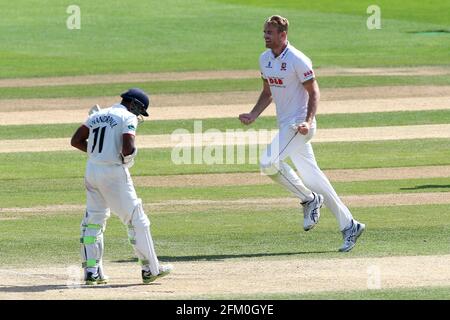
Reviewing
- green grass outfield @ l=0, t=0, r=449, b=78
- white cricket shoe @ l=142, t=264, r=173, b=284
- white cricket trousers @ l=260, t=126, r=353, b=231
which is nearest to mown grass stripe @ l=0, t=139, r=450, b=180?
white cricket trousers @ l=260, t=126, r=353, b=231

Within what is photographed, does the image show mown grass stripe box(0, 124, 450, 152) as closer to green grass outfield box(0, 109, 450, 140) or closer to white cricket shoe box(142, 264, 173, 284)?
green grass outfield box(0, 109, 450, 140)

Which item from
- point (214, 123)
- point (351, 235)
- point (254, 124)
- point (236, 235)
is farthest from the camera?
point (254, 124)

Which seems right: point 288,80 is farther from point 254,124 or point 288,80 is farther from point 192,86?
point 192,86

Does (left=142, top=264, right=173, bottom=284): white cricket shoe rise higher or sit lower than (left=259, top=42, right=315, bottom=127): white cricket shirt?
lower

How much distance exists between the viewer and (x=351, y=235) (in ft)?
43.5

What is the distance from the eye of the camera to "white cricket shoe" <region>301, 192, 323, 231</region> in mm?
13570

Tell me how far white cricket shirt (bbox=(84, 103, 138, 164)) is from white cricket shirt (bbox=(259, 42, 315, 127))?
2.51 metres

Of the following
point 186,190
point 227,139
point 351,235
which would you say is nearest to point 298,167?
point 351,235

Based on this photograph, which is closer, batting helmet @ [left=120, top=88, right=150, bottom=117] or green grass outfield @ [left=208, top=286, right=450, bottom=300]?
green grass outfield @ [left=208, top=286, right=450, bottom=300]

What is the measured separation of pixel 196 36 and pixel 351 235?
27.4 metres

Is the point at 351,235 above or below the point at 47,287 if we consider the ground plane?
above

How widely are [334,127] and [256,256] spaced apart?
11.5m
